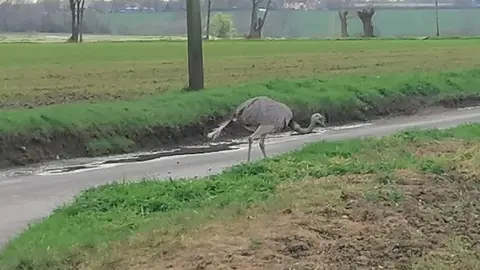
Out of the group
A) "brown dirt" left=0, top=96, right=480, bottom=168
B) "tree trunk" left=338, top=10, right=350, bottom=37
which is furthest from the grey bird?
"tree trunk" left=338, top=10, right=350, bottom=37

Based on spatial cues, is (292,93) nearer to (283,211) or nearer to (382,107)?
(382,107)

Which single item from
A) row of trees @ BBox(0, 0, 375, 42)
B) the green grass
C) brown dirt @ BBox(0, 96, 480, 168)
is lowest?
brown dirt @ BBox(0, 96, 480, 168)

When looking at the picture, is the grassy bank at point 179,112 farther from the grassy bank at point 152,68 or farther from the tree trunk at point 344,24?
the tree trunk at point 344,24

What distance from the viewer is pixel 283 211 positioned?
396 inches

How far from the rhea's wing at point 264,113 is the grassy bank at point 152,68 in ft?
25.3

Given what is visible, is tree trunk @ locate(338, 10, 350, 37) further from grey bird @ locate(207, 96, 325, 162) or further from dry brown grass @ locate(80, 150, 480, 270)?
dry brown grass @ locate(80, 150, 480, 270)

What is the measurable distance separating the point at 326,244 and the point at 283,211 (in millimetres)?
1392

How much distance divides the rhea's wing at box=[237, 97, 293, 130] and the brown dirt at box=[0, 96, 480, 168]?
11.4 ft

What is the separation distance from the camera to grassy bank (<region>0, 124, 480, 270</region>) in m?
8.41

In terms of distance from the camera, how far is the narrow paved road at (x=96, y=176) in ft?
39.2

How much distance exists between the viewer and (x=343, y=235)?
29.6 ft

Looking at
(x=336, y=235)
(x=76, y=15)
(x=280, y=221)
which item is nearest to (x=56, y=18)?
(x=76, y=15)

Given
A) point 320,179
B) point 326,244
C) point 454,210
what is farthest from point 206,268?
point 320,179

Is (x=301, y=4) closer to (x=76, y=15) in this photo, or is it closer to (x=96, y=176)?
(x=76, y=15)
